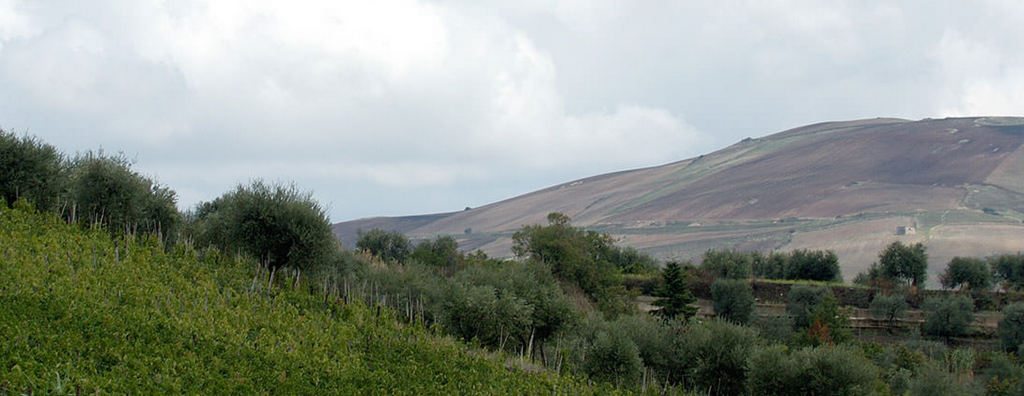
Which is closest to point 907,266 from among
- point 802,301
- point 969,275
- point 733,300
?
point 969,275

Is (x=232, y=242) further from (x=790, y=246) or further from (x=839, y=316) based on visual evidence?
(x=790, y=246)

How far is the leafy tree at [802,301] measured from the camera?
247 ft

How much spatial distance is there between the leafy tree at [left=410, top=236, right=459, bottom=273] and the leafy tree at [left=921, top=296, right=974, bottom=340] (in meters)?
45.2

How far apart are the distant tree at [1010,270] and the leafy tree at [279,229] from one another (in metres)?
79.0

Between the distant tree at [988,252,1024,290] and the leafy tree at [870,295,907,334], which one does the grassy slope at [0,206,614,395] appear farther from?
the distant tree at [988,252,1024,290]

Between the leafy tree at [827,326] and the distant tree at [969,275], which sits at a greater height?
the distant tree at [969,275]

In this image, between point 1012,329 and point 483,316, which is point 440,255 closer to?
point 483,316

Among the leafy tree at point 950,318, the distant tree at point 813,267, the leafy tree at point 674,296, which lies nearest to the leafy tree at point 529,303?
the leafy tree at point 674,296

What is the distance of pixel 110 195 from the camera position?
118 feet

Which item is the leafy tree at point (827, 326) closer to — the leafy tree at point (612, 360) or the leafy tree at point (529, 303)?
the leafy tree at point (529, 303)

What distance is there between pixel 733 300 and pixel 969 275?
31022 millimetres

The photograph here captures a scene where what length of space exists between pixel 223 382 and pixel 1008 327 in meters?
69.7

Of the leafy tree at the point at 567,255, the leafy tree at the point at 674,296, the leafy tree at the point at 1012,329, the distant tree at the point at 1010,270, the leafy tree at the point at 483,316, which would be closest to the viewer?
the leafy tree at the point at 483,316

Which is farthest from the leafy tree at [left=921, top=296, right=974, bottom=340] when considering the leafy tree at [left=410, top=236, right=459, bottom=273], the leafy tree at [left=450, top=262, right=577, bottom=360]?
the leafy tree at [left=410, top=236, right=459, bottom=273]
